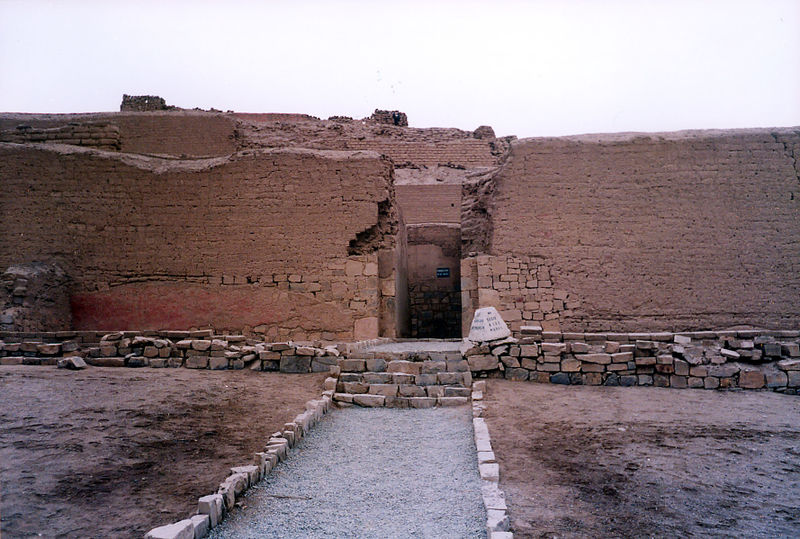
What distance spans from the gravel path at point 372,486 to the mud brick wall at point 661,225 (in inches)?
214

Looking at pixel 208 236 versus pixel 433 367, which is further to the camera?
Answer: pixel 208 236

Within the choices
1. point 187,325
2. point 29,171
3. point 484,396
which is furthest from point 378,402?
point 29,171

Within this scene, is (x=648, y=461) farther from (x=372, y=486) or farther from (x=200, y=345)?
(x=200, y=345)

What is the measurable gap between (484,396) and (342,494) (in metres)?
3.16

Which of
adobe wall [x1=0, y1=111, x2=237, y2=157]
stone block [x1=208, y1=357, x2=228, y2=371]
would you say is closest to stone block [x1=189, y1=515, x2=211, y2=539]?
stone block [x1=208, y1=357, x2=228, y2=371]

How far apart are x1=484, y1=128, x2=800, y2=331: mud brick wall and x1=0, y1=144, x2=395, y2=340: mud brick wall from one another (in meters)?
3.20

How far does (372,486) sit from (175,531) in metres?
1.83

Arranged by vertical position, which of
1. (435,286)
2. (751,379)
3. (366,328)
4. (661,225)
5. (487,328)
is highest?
(661,225)

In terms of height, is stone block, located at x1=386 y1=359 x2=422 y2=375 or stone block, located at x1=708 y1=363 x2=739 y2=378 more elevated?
stone block, located at x1=386 y1=359 x2=422 y2=375

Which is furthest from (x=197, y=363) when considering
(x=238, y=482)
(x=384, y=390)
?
(x=238, y=482)

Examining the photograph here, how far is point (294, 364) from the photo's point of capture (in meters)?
7.82

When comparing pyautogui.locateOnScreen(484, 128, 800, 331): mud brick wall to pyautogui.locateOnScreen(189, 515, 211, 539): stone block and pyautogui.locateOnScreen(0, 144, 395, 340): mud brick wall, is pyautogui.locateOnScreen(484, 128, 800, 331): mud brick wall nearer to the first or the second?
pyautogui.locateOnScreen(0, 144, 395, 340): mud brick wall

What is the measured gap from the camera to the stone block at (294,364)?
25.6ft

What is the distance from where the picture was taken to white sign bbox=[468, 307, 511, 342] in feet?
25.9
